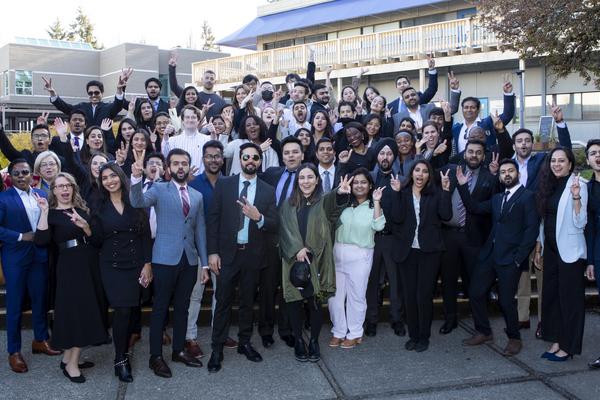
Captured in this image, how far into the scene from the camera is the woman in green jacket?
5691mm

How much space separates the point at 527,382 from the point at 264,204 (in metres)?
2.84

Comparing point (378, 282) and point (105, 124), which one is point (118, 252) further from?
point (105, 124)

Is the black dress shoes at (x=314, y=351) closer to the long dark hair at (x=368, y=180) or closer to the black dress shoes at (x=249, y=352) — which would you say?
the black dress shoes at (x=249, y=352)

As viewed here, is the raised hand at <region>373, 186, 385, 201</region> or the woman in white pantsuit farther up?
the raised hand at <region>373, 186, 385, 201</region>

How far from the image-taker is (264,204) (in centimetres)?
571

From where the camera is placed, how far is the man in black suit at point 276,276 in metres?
5.98

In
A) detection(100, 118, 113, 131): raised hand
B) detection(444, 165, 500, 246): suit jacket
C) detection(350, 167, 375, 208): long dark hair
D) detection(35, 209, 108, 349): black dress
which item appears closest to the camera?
detection(35, 209, 108, 349): black dress

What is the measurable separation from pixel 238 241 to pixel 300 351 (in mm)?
1225

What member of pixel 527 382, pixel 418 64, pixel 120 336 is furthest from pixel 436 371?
pixel 418 64

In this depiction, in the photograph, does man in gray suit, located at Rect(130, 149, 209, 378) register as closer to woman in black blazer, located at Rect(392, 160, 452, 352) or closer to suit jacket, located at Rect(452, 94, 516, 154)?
woman in black blazer, located at Rect(392, 160, 452, 352)

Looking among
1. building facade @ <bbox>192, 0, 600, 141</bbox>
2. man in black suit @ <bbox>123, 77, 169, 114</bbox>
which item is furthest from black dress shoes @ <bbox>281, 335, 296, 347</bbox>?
building facade @ <bbox>192, 0, 600, 141</bbox>

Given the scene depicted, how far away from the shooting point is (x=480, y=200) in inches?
250

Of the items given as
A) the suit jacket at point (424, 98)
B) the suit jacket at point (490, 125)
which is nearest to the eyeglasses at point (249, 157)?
the suit jacket at point (490, 125)

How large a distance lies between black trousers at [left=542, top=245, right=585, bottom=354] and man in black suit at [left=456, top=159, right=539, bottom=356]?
0.29 meters
